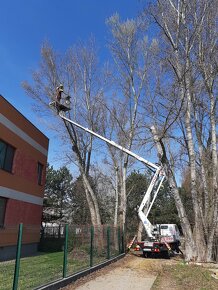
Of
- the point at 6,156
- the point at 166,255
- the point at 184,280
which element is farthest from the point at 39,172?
the point at 184,280

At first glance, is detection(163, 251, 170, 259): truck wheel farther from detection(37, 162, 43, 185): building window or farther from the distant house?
detection(37, 162, 43, 185): building window

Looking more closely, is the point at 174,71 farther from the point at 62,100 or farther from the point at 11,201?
the point at 11,201

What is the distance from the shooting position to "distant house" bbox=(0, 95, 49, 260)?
1722 cm

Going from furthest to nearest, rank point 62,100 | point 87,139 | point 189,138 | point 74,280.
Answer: point 87,139 < point 62,100 < point 189,138 < point 74,280

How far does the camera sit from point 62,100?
72.6 ft

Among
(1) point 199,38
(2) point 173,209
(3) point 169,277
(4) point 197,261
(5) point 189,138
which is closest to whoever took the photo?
(3) point 169,277

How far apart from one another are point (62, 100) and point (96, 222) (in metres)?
8.18

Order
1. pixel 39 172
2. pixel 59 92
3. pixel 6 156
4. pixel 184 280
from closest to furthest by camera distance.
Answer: pixel 184 280 → pixel 6 156 → pixel 59 92 → pixel 39 172

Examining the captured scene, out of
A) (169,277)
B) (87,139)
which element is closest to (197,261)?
(169,277)

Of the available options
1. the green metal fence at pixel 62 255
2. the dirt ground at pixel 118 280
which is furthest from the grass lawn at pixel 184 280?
the green metal fence at pixel 62 255

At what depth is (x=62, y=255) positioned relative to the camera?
1652cm

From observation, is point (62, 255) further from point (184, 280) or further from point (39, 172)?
point (39, 172)

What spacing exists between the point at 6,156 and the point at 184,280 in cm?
1086

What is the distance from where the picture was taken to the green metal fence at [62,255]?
8219 mm
